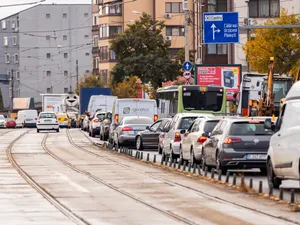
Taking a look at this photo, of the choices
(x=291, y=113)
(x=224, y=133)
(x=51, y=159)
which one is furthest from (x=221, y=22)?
(x=291, y=113)

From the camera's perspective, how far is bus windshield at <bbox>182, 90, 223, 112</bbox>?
173 ft

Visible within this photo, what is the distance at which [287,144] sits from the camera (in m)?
20.0

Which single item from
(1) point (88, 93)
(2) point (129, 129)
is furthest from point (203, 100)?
(1) point (88, 93)

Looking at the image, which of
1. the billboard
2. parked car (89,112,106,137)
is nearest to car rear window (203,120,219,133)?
parked car (89,112,106,137)

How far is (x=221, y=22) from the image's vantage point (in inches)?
1959

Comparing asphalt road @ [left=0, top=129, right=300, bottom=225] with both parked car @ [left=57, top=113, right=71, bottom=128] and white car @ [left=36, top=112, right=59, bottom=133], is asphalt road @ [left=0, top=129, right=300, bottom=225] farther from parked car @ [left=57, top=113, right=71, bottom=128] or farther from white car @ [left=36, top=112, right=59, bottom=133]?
parked car @ [left=57, top=113, right=71, bottom=128]

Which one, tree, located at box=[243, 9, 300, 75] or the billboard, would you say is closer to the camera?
tree, located at box=[243, 9, 300, 75]

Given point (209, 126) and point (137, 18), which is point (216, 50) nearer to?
point (137, 18)

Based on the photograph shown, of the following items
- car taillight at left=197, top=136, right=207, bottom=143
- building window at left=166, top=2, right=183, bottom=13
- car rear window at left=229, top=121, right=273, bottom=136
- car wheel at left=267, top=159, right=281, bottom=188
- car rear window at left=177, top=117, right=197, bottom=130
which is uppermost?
building window at left=166, top=2, right=183, bottom=13

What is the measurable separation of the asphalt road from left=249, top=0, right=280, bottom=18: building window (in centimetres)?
4986

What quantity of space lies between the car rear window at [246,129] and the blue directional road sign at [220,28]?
77.3 feet

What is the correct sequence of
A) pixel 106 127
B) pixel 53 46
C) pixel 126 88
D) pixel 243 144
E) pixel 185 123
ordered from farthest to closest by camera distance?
pixel 53 46 → pixel 126 88 → pixel 106 127 → pixel 185 123 → pixel 243 144

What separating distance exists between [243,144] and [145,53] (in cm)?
5432

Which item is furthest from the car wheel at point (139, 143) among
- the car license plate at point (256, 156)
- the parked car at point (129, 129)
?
the car license plate at point (256, 156)
